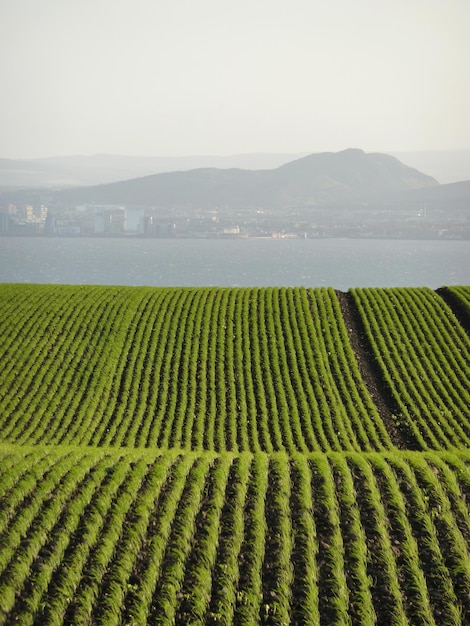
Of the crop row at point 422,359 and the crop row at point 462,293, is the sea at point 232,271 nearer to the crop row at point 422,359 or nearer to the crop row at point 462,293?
the crop row at point 462,293

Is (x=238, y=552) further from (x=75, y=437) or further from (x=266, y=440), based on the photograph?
(x=75, y=437)

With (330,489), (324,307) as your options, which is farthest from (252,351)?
(330,489)

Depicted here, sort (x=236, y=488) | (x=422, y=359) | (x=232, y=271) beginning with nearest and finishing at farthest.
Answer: (x=236, y=488) < (x=422, y=359) < (x=232, y=271)

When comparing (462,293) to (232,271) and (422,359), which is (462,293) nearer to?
(422,359)

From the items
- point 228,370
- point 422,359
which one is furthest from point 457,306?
point 228,370

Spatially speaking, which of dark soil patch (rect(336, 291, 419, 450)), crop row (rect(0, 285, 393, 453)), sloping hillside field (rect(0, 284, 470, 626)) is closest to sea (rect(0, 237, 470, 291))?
crop row (rect(0, 285, 393, 453))

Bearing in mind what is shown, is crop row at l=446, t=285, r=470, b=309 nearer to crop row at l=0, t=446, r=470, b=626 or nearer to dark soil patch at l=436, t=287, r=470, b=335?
dark soil patch at l=436, t=287, r=470, b=335


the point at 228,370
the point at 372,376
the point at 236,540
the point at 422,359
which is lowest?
the point at 372,376
